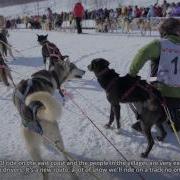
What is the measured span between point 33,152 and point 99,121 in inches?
71.0

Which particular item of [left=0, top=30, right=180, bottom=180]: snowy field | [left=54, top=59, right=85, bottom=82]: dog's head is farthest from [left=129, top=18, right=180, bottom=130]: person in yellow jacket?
[left=54, top=59, right=85, bottom=82]: dog's head

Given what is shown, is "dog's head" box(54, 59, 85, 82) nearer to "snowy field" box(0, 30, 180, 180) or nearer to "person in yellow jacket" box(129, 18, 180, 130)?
"snowy field" box(0, 30, 180, 180)

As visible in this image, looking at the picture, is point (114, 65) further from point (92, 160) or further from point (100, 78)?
point (92, 160)

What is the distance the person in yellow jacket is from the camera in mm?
3678

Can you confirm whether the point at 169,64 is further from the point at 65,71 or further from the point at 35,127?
the point at 65,71

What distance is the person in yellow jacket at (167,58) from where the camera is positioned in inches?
145

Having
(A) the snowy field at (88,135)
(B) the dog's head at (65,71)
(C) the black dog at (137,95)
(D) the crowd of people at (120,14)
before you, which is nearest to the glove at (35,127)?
(A) the snowy field at (88,135)

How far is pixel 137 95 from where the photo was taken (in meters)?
4.10

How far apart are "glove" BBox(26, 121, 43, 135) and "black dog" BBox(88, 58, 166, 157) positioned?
120cm

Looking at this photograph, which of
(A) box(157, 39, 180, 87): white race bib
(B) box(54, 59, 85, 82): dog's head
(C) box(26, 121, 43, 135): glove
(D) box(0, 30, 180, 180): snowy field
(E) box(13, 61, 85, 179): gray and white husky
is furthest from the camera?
(B) box(54, 59, 85, 82): dog's head

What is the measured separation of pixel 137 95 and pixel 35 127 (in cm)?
129

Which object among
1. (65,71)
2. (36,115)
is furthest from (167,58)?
(65,71)

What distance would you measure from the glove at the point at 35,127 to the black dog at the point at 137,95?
1199 mm

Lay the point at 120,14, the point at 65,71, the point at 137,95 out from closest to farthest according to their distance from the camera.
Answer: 1. the point at 137,95
2. the point at 65,71
3. the point at 120,14
